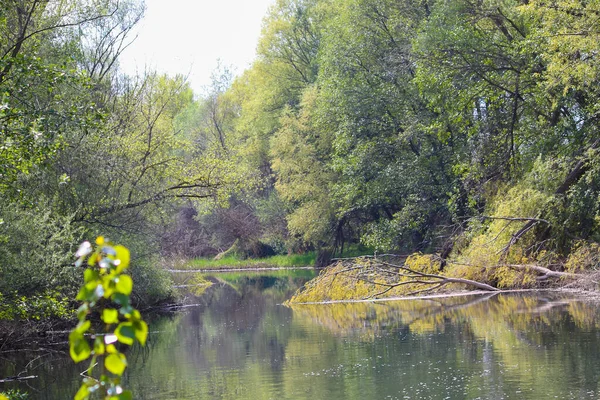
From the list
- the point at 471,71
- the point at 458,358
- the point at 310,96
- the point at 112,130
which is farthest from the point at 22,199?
the point at 310,96

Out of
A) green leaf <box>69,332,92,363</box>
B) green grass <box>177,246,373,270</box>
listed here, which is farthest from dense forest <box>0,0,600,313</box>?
green leaf <box>69,332,92,363</box>

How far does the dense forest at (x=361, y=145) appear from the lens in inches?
699

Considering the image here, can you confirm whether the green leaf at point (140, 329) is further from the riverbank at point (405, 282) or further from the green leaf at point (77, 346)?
the riverbank at point (405, 282)

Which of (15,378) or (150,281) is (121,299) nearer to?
(15,378)

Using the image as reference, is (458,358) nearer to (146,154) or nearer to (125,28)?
(146,154)

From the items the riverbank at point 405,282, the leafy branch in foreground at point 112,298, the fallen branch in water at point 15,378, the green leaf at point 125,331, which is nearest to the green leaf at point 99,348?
the leafy branch in foreground at point 112,298

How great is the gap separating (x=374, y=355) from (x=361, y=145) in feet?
72.6

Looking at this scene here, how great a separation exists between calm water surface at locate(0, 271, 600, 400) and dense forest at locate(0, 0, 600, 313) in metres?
2.34

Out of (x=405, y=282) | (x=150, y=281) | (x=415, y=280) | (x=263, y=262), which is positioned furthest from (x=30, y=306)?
(x=263, y=262)

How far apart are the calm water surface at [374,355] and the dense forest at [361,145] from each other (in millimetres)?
2336

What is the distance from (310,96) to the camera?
Answer: 4378cm

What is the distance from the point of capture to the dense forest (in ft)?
58.2

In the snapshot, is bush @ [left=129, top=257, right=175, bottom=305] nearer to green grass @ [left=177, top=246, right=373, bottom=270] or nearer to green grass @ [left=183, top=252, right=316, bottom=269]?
green grass @ [left=177, top=246, right=373, bottom=270]

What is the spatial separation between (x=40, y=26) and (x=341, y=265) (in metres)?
10.6
